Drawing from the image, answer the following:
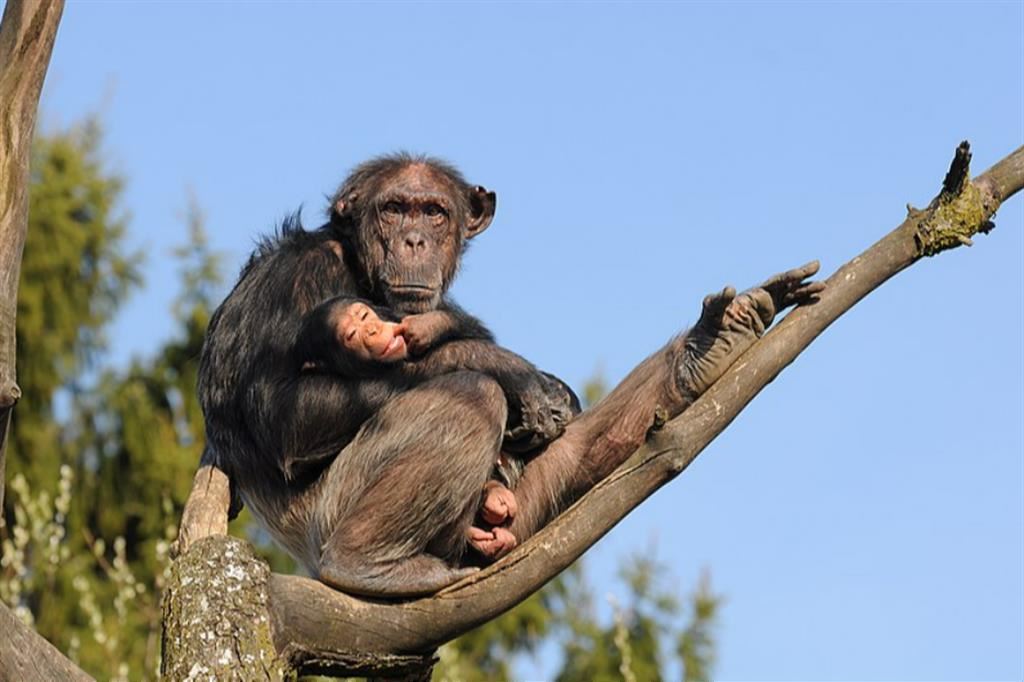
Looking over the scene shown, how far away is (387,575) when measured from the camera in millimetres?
6535

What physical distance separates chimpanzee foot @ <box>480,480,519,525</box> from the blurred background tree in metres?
9.52

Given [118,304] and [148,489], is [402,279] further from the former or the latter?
[118,304]

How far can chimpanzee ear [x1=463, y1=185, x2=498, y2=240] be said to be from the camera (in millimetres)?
8211

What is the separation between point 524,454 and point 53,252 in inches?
598

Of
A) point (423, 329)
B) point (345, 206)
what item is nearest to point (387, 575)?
point (423, 329)

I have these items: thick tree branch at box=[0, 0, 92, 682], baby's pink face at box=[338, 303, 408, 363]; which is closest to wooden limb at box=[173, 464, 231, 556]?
thick tree branch at box=[0, 0, 92, 682]

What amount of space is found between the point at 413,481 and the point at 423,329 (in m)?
0.69

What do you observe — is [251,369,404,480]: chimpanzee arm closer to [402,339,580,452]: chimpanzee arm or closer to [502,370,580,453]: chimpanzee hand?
[402,339,580,452]: chimpanzee arm

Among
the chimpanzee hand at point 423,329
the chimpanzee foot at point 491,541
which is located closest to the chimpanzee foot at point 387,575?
the chimpanzee foot at point 491,541

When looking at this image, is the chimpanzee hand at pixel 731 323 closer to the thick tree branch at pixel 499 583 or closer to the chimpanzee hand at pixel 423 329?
Result: the thick tree branch at pixel 499 583

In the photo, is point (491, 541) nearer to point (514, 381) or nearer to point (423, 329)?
point (514, 381)

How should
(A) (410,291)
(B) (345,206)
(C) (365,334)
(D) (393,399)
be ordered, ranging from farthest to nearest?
(B) (345,206), (A) (410,291), (D) (393,399), (C) (365,334)

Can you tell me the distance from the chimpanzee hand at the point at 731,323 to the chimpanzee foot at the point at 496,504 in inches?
34.8

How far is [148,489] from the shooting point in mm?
19938
